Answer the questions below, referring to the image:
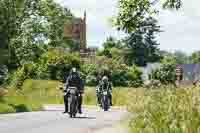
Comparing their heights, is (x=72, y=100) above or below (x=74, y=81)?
below

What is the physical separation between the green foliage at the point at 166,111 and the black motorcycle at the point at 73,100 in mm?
11908

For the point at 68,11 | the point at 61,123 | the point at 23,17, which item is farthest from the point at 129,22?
the point at 68,11

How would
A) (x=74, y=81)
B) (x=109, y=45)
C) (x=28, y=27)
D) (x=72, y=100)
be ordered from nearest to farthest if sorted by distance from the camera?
(x=72, y=100) < (x=74, y=81) < (x=28, y=27) < (x=109, y=45)

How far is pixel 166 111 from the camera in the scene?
1242 cm

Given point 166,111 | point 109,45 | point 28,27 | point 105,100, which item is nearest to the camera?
point 166,111

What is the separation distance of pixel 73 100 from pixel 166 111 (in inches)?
571

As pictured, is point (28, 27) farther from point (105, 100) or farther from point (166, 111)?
point (166, 111)

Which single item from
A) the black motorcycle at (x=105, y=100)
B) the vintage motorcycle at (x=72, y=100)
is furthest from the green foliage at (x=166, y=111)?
the black motorcycle at (x=105, y=100)

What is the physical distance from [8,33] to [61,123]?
56426 mm

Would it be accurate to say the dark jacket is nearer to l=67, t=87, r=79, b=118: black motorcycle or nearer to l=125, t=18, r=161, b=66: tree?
l=67, t=87, r=79, b=118: black motorcycle

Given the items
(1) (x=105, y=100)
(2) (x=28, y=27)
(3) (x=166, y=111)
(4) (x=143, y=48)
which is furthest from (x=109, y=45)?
(3) (x=166, y=111)

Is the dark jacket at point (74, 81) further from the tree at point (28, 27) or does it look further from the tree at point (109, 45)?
the tree at point (109, 45)

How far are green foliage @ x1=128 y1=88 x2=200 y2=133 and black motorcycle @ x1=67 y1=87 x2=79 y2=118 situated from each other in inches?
469

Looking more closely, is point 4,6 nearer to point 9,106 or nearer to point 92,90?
point 92,90
